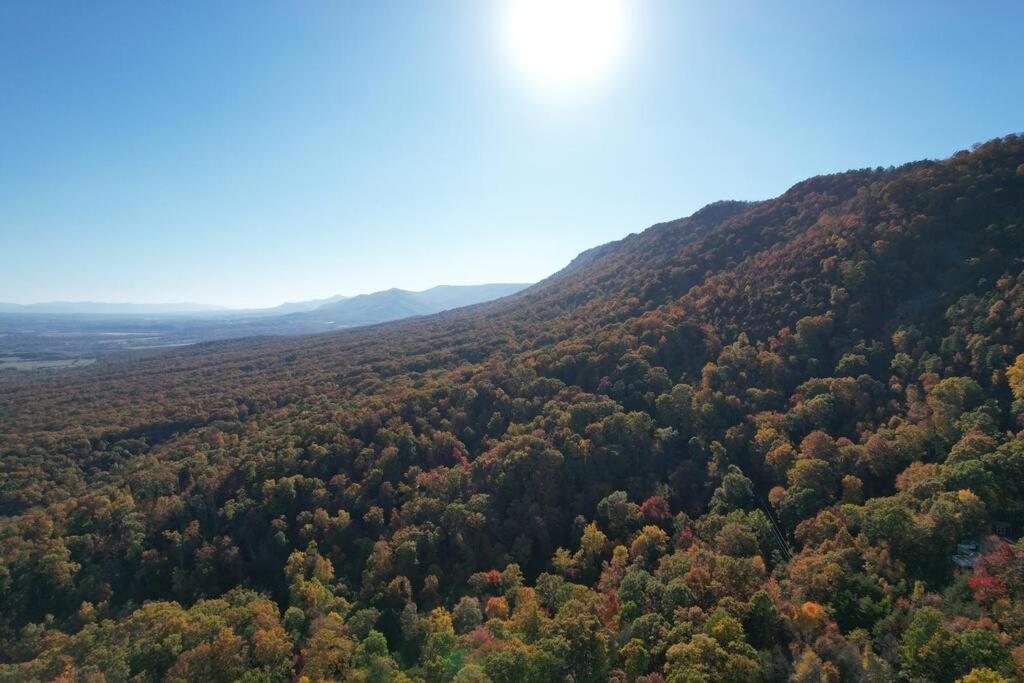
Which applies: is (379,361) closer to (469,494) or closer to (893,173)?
(469,494)

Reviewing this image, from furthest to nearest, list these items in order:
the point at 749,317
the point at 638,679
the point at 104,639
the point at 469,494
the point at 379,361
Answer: the point at 379,361
the point at 749,317
the point at 469,494
the point at 104,639
the point at 638,679

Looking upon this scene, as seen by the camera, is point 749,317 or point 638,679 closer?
point 638,679

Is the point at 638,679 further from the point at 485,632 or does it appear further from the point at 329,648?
the point at 329,648

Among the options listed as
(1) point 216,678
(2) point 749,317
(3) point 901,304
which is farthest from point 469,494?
(3) point 901,304

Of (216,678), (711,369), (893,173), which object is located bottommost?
(216,678)

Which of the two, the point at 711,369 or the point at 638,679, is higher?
the point at 711,369

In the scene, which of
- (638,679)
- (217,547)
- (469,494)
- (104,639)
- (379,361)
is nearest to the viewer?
(638,679)
